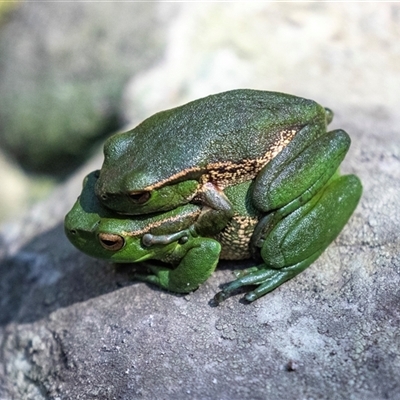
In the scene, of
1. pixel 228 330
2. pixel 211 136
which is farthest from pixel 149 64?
pixel 228 330

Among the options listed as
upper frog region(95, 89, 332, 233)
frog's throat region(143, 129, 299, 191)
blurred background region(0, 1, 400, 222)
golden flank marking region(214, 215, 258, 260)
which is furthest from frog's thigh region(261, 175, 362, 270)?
blurred background region(0, 1, 400, 222)

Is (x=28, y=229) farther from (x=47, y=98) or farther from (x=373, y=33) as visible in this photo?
(x=373, y=33)

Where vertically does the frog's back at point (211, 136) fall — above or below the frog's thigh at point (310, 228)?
above

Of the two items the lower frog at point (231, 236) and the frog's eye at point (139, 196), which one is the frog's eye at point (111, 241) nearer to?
the lower frog at point (231, 236)

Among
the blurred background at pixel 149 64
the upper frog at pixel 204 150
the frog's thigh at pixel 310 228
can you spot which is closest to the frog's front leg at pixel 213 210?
the upper frog at pixel 204 150

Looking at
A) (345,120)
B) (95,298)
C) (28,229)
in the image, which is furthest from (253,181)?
(28,229)

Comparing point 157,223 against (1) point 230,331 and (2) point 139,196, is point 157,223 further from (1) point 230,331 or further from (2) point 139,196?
(1) point 230,331
